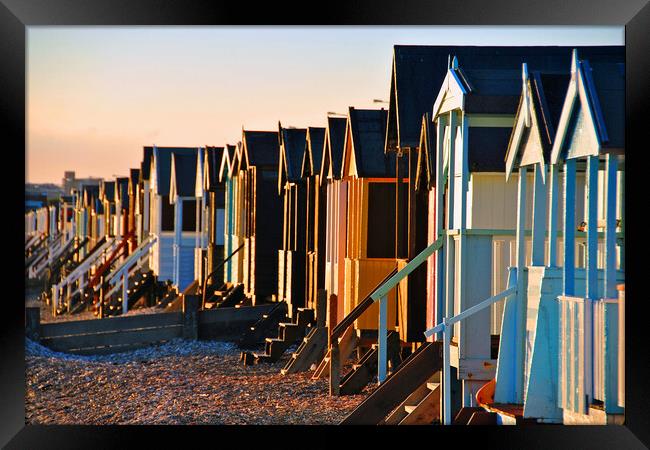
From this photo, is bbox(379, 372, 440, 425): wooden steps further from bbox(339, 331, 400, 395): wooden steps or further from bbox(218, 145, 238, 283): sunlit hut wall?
bbox(218, 145, 238, 283): sunlit hut wall

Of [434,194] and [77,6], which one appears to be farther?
[434,194]

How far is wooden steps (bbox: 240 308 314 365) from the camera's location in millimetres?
24188

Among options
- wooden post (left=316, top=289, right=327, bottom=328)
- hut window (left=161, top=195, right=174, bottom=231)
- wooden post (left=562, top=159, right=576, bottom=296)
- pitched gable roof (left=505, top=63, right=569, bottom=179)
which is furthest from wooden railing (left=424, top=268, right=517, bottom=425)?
hut window (left=161, top=195, right=174, bottom=231)

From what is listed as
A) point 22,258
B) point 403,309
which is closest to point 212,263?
point 403,309

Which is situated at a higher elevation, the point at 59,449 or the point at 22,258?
the point at 22,258

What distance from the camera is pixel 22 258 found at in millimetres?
14070

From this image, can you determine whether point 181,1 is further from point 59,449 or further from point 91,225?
point 91,225

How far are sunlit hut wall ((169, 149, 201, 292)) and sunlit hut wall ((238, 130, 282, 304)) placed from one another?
669 centimetres

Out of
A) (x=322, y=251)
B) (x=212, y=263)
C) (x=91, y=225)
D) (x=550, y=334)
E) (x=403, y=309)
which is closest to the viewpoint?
(x=550, y=334)

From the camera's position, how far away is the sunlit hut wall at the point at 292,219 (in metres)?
26.8

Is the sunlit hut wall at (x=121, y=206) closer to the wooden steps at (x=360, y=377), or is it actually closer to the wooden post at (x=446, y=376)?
the wooden steps at (x=360, y=377)

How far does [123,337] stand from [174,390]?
6548mm

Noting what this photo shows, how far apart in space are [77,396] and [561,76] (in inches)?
461

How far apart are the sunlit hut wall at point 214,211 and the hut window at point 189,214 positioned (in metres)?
2.23
